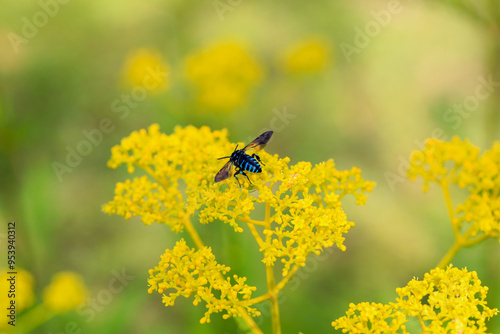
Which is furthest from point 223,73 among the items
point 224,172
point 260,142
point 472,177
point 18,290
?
point 472,177

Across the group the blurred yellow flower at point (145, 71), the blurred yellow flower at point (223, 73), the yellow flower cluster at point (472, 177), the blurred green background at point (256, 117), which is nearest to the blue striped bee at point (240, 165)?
the yellow flower cluster at point (472, 177)

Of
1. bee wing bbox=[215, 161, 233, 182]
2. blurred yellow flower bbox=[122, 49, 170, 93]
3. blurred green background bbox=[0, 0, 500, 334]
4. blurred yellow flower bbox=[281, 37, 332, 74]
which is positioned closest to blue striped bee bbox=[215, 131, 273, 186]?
bee wing bbox=[215, 161, 233, 182]

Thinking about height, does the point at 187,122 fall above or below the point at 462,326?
above

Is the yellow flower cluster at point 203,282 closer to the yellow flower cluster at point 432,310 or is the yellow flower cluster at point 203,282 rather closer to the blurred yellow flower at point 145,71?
the yellow flower cluster at point 432,310

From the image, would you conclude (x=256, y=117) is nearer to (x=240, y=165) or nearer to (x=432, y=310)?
(x=240, y=165)

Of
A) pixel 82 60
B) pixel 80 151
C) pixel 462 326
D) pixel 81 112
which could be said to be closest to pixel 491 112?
pixel 462 326

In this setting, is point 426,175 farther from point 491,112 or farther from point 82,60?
point 82,60

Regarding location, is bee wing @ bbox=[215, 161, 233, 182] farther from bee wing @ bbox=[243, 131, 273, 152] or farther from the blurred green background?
the blurred green background
